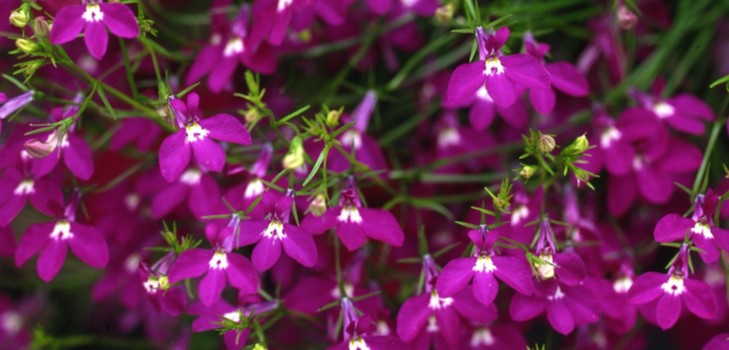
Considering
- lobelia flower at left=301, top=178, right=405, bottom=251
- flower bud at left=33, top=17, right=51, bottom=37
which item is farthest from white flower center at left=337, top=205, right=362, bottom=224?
flower bud at left=33, top=17, right=51, bottom=37

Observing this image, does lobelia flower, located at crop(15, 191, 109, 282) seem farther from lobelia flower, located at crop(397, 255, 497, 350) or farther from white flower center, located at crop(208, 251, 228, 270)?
lobelia flower, located at crop(397, 255, 497, 350)

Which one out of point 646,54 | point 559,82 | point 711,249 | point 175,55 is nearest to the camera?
point 711,249

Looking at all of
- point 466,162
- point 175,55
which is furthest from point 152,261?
point 466,162

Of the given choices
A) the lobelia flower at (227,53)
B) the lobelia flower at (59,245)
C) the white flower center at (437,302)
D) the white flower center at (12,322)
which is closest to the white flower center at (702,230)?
the white flower center at (437,302)

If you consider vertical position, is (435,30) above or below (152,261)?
above

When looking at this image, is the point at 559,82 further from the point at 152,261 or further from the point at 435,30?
the point at 152,261

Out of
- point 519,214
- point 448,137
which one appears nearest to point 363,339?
point 519,214

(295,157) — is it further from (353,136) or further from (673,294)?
(673,294)
